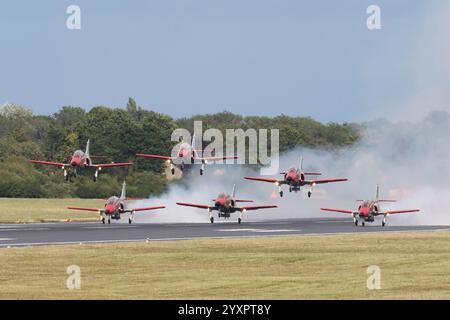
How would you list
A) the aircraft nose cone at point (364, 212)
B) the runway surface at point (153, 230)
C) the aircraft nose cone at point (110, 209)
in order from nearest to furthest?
the runway surface at point (153, 230), the aircraft nose cone at point (364, 212), the aircraft nose cone at point (110, 209)

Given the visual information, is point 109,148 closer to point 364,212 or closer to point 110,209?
point 110,209

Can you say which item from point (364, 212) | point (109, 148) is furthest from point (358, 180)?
point (109, 148)

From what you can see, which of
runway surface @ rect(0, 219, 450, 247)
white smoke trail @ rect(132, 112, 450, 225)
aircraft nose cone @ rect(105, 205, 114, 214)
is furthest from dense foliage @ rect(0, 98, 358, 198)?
runway surface @ rect(0, 219, 450, 247)

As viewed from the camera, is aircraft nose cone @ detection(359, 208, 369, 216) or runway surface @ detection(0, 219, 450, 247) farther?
aircraft nose cone @ detection(359, 208, 369, 216)

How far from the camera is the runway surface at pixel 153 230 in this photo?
85.8 meters

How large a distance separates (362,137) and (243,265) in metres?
87.3

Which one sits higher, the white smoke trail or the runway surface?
the white smoke trail

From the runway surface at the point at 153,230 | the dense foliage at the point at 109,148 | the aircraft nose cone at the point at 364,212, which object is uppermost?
the dense foliage at the point at 109,148

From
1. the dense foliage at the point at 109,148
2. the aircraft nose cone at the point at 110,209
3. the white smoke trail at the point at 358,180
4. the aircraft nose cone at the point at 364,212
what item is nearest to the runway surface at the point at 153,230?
the aircraft nose cone at the point at 364,212

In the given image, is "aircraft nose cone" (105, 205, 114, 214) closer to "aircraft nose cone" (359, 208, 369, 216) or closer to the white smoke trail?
the white smoke trail

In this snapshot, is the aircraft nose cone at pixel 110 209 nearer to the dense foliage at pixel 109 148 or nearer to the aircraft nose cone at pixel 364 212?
the aircraft nose cone at pixel 364 212

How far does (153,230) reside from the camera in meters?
98.6

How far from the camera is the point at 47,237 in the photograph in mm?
87125

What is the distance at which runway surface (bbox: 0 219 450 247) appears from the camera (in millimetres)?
85812
